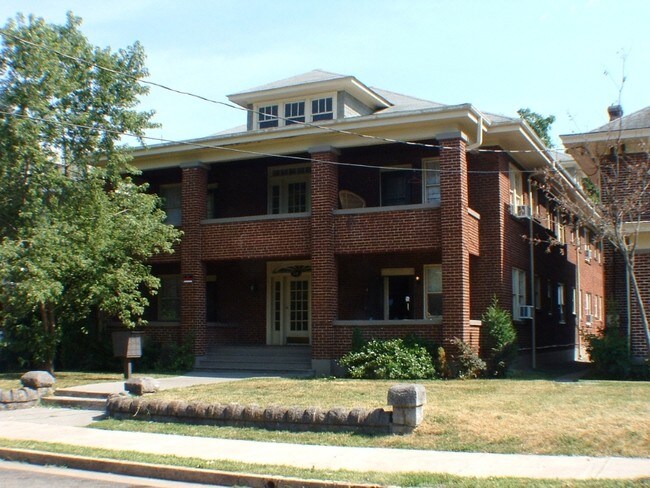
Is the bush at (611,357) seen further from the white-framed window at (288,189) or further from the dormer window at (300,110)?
the dormer window at (300,110)

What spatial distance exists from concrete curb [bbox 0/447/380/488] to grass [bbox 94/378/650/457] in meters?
2.14

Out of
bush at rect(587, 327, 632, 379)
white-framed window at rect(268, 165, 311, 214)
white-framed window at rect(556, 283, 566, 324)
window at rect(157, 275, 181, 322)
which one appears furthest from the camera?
white-framed window at rect(556, 283, 566, 324)

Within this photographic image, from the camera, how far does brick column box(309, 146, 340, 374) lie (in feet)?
63.3

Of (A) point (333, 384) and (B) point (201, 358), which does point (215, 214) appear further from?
(A) point (333, 384)

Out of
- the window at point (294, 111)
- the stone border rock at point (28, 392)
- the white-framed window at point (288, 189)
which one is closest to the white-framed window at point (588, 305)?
the white-framed window at point (288, 189)

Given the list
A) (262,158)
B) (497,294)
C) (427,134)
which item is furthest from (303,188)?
(497,294)

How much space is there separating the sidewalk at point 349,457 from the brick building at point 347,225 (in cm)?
804

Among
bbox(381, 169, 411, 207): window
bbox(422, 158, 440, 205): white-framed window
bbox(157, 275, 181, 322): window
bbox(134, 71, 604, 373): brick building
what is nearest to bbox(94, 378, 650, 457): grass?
bbox(134, 71, 604, 373): brick building

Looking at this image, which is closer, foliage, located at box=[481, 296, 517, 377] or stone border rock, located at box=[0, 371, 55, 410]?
stone border rock, located at box=[0, 371, 55, 410]

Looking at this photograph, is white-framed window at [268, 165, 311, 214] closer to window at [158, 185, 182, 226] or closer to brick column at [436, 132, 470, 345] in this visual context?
window at [158, 185, 182, 226]

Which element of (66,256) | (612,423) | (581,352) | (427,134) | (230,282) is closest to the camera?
(612,423)

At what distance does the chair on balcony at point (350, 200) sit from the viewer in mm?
20375

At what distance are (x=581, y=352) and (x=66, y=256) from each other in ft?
68.8

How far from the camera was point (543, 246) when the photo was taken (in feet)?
81.7
